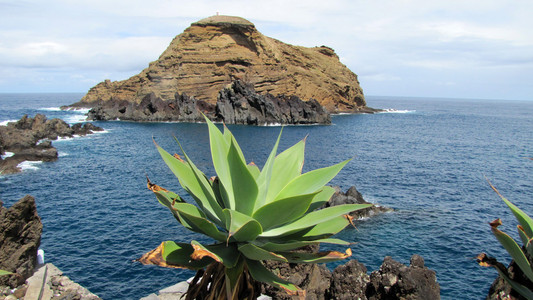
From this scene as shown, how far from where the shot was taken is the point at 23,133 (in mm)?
43969

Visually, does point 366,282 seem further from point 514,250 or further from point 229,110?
point 229,110

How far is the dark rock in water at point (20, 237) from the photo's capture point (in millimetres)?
9836

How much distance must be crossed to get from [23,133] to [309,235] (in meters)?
50.0

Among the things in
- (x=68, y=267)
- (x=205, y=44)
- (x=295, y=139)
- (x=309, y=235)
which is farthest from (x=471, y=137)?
(x=309, y=235)

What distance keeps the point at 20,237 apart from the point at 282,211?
1045cm

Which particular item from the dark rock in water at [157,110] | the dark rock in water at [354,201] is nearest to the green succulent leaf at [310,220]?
the dark rock in water at [354,201]

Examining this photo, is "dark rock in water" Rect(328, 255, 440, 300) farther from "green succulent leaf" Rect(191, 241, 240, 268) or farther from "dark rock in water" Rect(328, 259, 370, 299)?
"green succulent leaf" Rect(191, 241, 240, 268)

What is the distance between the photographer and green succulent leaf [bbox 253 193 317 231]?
282 cm

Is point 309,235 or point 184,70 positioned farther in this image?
point 184,70

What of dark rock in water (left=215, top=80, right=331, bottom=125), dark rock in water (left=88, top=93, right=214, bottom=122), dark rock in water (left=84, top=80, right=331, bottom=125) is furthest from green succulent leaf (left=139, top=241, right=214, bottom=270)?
dark rock in water (left=88, top=93, right=214, bottom=122)

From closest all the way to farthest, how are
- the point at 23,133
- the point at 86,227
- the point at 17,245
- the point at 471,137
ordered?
the point at 17,245
the point at 86,227
the point at 23,133
the point at 471,137

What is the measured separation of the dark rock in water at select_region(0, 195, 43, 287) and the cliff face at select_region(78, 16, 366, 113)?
78724mm

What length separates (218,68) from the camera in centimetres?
9119

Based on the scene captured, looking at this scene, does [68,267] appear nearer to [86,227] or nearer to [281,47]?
[86,227]
